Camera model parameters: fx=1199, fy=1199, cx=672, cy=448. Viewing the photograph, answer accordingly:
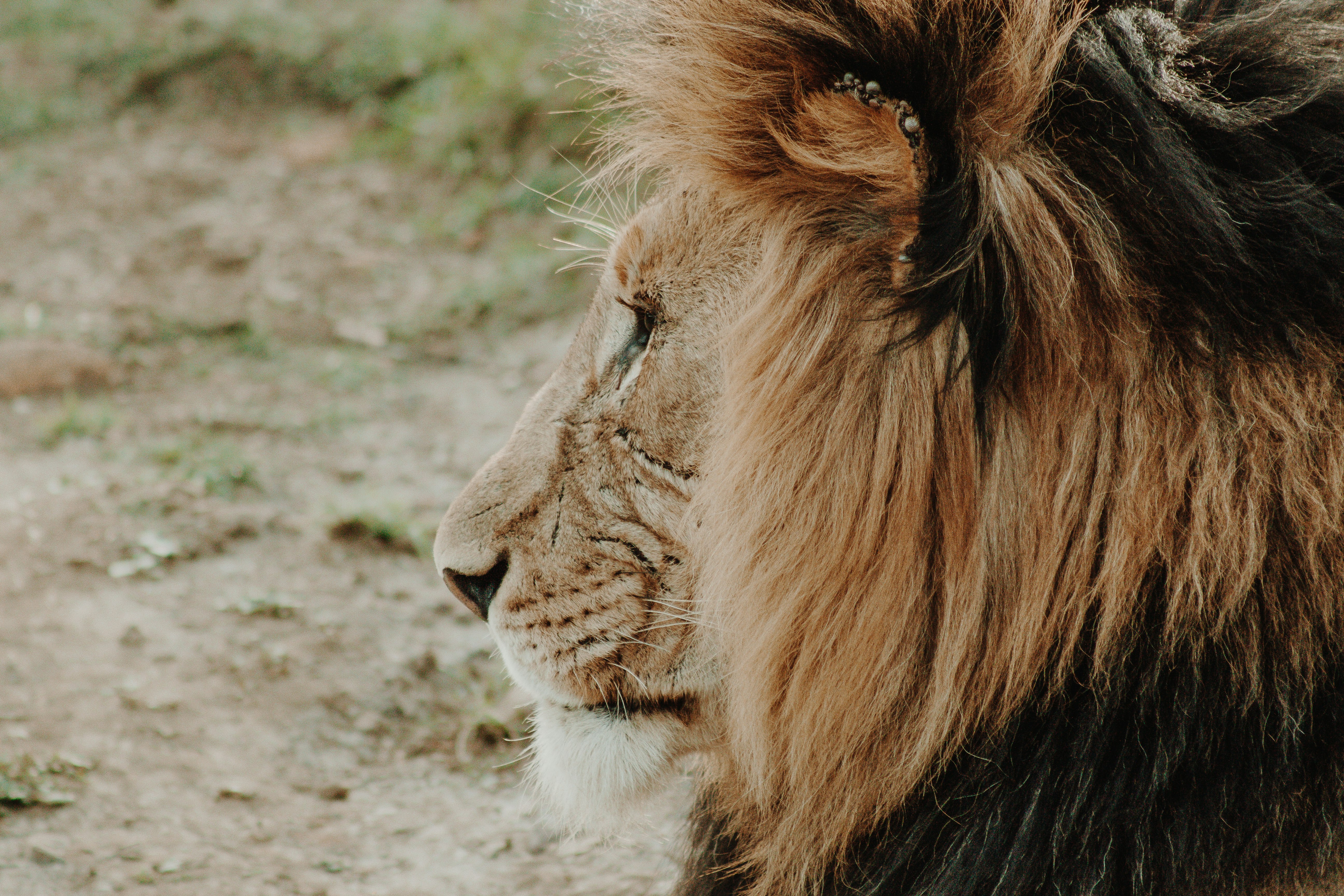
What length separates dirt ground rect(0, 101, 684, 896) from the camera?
7.88 feet

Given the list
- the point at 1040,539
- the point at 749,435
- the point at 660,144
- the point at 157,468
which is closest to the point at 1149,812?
the point at 1040,539

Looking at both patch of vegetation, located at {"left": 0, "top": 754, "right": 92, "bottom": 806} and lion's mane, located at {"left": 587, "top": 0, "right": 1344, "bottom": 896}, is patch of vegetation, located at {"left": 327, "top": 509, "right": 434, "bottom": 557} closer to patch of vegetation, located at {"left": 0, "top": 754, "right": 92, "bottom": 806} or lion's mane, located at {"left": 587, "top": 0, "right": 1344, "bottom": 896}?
patch of vegetation, located at {"left": 0, "top": 754, "right": 92, "bottom": 806}

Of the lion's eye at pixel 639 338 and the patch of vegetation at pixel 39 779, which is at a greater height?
the lion's eye at pixel 639 338

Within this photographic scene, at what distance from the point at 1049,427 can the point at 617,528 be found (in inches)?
25.5

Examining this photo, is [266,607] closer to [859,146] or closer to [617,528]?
[617,528]

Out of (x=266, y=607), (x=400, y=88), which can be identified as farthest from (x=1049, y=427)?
Answer: (x=400, y=88)

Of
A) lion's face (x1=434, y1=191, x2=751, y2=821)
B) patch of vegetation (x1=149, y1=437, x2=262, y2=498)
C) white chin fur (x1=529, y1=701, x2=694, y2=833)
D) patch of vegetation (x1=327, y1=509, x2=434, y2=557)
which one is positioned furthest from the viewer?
patch of vegetation (x1=149, y1=437, x2=262, y2=498)

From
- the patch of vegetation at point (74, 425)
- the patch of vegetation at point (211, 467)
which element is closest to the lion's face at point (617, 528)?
the patch of vegetation at point (211, 467)

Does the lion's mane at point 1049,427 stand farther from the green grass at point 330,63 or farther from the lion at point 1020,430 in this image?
the green grass at point 330,63

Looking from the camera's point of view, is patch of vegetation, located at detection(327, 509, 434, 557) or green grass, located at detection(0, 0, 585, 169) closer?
patch of vegetation, located at detection(327, 509, 434, 557)

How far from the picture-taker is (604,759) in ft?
6.06

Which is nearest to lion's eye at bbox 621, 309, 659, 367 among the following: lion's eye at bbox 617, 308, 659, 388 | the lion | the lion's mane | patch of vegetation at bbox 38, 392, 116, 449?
lion's eye at bbox 617, 308, 659, 388

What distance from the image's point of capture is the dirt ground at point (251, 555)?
7.88ft

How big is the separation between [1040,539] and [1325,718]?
0.37 metres
